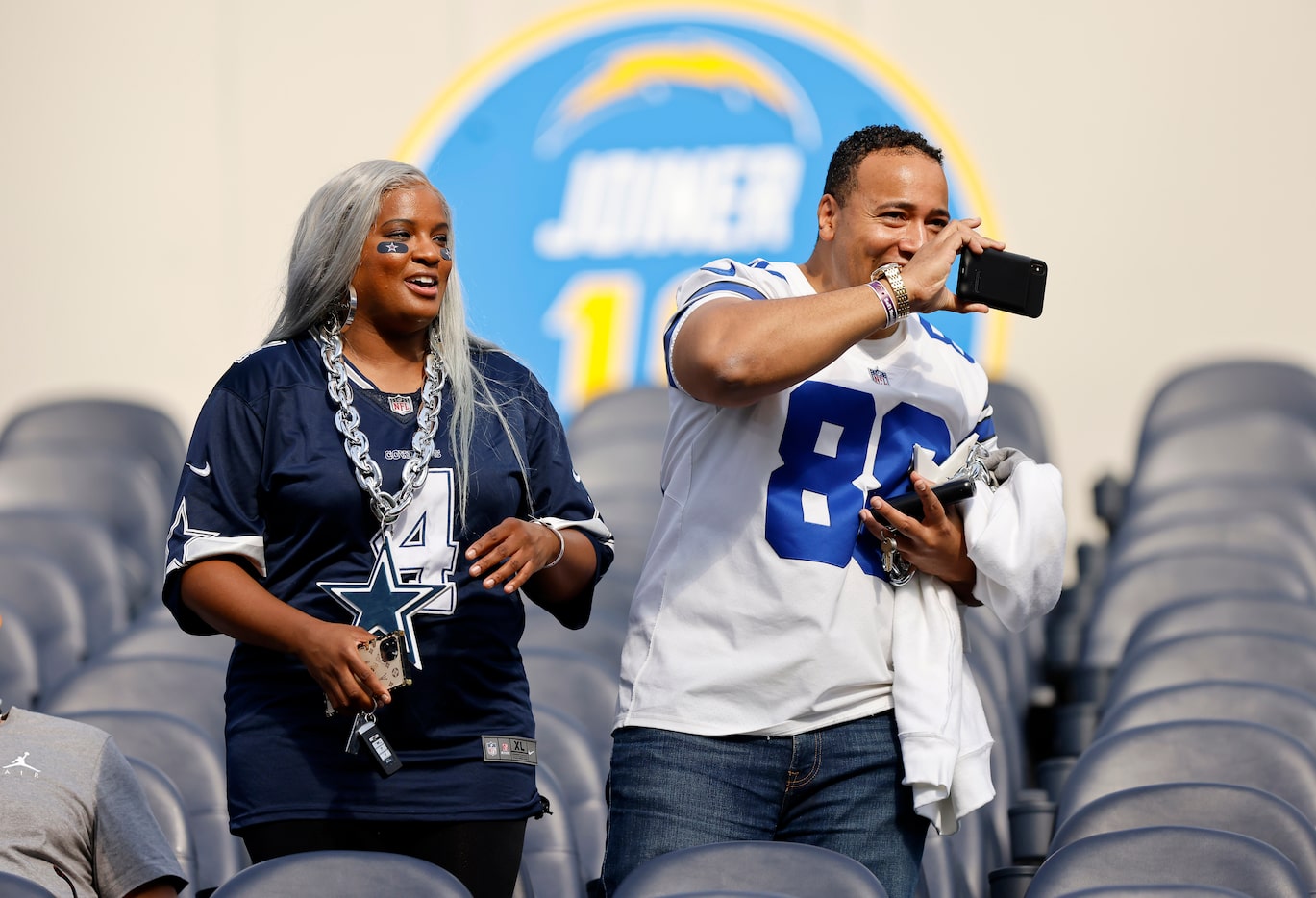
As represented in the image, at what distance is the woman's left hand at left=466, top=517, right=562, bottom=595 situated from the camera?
1931 millimetres

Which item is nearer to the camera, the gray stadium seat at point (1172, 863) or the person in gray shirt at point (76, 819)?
the person in gray shirt at point (76, 819)

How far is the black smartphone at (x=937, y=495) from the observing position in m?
2.03

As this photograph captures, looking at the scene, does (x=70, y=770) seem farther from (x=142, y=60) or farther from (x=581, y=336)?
(x=142, y=60)

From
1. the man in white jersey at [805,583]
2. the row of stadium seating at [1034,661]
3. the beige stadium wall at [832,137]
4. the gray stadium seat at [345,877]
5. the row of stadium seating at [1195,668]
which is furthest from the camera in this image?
the beige stadium wall at [832,137]

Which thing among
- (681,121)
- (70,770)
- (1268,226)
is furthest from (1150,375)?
(70,770)

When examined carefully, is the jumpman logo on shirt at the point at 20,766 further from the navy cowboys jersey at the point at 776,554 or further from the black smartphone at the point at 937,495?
the black smartphone at the point at 937,495

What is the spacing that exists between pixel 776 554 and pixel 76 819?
37.8 inches

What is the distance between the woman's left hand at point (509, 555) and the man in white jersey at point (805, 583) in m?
0.19

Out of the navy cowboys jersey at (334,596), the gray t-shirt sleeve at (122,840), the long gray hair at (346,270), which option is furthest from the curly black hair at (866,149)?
the gray t-shirt sleeve at (122,840)

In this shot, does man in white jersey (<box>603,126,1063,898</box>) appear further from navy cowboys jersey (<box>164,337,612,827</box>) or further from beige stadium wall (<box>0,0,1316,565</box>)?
beige stadium wall (<box>0,0,1316,565</box>)

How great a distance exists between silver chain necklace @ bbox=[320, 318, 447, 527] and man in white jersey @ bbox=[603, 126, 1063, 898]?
313mm

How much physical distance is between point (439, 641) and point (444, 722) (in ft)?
0.32

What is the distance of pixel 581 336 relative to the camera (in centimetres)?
683

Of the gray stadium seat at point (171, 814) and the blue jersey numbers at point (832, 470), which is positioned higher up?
the blue jersey numbers at point (832, 470)
